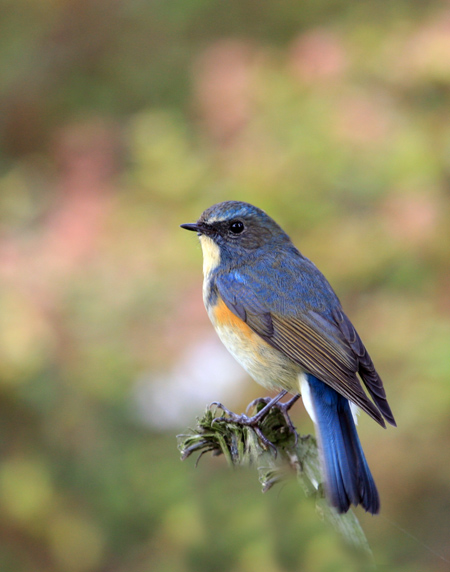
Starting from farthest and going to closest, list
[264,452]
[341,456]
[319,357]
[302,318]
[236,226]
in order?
[236,226] → [302,318] → [319,357] → [341,456] → [264,452]

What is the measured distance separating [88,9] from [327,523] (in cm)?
661

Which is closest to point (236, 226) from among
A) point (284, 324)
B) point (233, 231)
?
point (233, 231)

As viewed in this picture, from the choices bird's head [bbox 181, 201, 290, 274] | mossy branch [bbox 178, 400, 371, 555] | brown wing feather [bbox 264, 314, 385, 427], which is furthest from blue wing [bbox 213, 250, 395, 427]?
mossy branch [bbox 178, 400, 371, 555]

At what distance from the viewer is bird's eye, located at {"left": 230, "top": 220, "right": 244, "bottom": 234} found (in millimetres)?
3098

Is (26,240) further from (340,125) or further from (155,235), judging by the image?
(340,125)

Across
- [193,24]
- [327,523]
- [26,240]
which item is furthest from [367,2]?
[327,523]

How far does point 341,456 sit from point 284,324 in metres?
0.93

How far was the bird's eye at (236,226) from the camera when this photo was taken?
122 inches

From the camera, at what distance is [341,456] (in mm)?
1818

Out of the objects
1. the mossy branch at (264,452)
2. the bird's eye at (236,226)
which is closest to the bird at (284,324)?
the bird's eye at (236,226)

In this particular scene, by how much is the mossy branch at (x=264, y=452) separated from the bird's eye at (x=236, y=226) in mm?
1383

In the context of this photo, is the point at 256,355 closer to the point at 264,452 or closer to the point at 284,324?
the point at 284,324

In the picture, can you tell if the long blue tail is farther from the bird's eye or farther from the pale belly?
the bird's eye

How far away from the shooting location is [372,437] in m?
4.29
